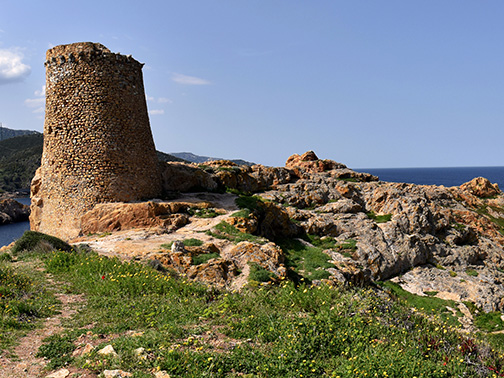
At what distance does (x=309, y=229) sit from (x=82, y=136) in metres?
15.6

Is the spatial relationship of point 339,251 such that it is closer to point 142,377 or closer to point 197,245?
point 197,245

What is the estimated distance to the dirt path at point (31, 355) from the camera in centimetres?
567

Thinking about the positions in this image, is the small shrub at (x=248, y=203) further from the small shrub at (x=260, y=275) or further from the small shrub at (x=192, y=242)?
the small shrub at (x=260, y=275)

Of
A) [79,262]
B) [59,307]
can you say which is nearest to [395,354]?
[59,307]

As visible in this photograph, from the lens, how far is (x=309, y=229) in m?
25.1

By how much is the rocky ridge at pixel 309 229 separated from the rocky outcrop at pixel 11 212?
230 feet

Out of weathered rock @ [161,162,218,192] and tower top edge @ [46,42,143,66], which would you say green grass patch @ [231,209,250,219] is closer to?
weathered rock @ [161,162,218,192]

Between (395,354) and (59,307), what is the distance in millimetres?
7582

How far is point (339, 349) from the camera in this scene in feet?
20.8

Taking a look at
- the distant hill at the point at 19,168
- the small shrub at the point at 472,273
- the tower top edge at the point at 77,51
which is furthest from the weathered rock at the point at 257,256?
the distant hill at the point at 19,168

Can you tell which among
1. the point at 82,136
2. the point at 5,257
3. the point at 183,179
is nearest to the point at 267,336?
the point at 5,257

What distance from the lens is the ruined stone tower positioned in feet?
61.7

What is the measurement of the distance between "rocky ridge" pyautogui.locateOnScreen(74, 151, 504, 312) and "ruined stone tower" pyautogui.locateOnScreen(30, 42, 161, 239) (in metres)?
1.36

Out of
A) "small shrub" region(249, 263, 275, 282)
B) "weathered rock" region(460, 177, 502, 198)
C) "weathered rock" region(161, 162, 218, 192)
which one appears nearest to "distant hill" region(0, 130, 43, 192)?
"weathered rock" region(161, 162, 218, 192)
